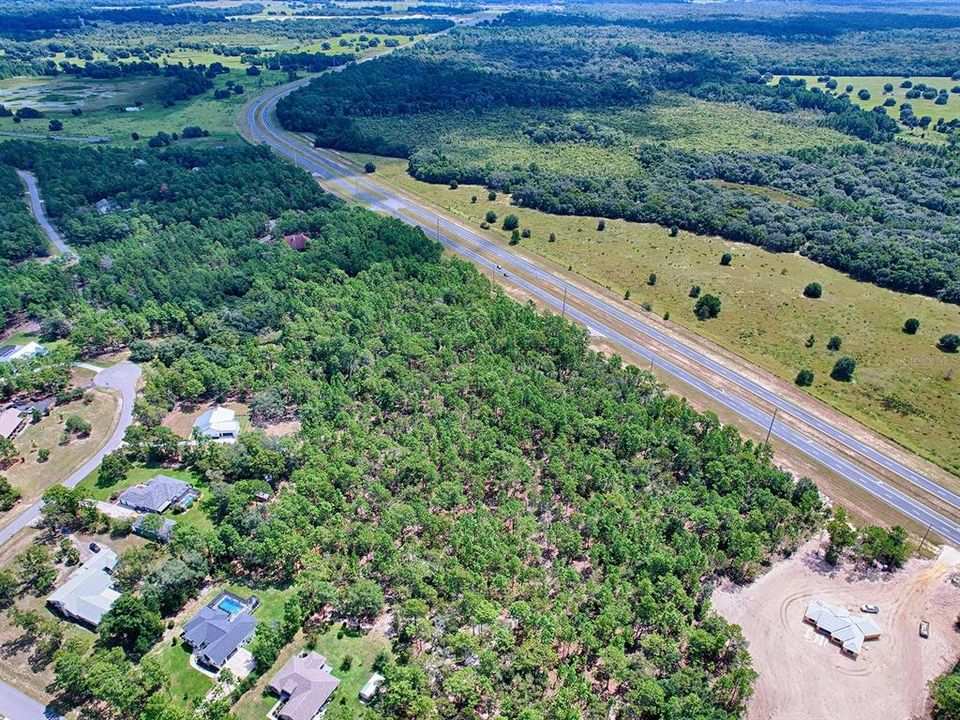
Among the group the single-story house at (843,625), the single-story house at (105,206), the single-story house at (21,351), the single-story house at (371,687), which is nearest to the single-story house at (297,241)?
the single-story house at (105,206)

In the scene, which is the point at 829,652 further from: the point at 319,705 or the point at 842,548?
the point at 319,705

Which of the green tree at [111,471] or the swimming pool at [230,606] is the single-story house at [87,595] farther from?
the green tree at [111,471]

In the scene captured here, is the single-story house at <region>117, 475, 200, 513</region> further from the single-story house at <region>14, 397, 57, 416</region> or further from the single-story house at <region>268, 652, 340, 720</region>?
the single-story house at <region>268, 652, 340, 720</region>

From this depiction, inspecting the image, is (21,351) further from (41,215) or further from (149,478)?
(41,215)

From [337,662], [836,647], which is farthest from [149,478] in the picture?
[836,647]

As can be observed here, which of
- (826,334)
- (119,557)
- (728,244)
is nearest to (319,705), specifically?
(119,557)

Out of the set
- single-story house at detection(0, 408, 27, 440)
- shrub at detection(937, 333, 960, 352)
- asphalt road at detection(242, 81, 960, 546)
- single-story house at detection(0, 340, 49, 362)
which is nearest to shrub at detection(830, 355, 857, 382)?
asphalt road at detection(242, 81, 960, 546)
